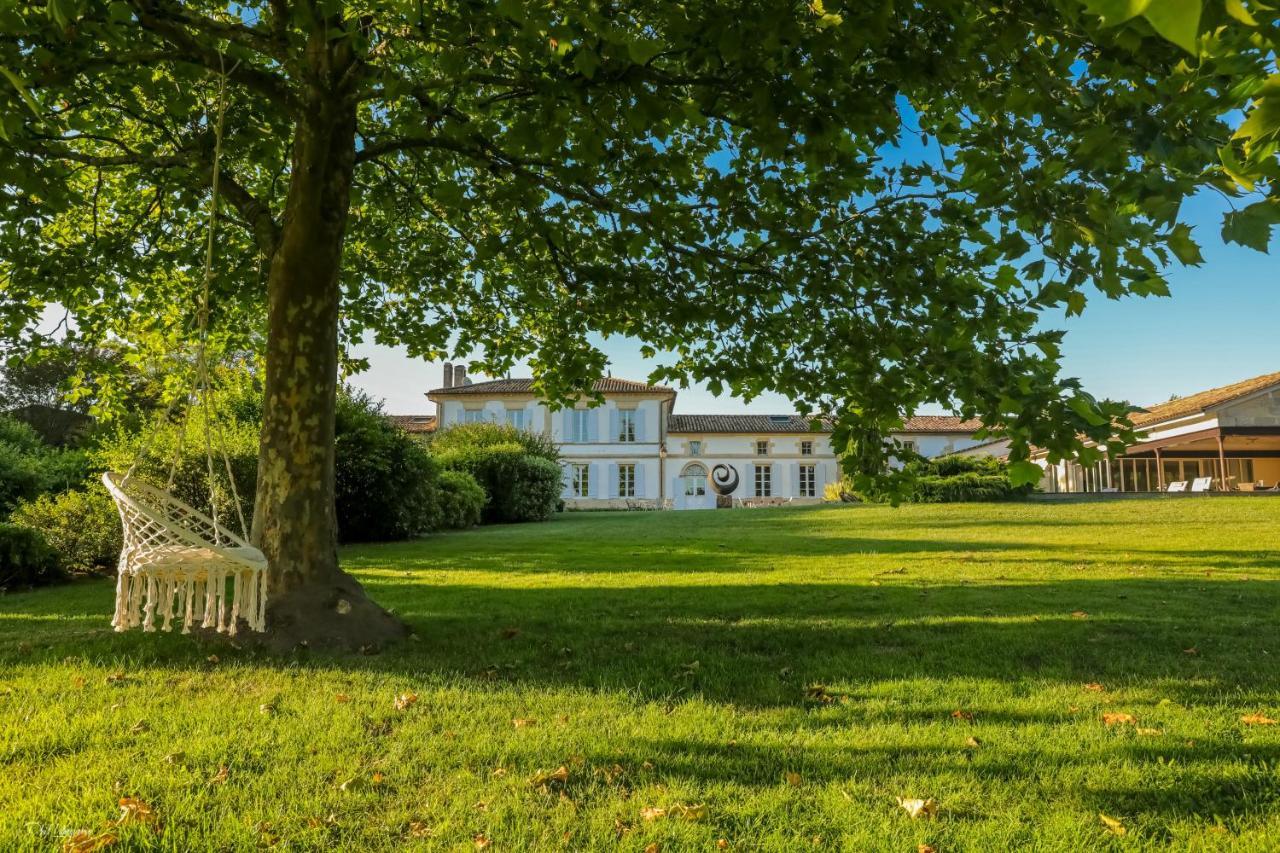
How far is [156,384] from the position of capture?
1095 cm

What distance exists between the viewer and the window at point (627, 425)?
120 feet

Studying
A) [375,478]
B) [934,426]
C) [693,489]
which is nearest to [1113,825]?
[375,478]

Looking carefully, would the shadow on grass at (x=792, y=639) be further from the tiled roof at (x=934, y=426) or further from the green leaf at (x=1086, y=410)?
the tiled roof at (x=934, y=426)

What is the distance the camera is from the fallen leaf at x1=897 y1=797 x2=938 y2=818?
7.73 ft

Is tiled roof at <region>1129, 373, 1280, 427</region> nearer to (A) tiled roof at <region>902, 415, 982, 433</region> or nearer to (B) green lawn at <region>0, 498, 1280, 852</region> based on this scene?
(A) tiled roof at <region>902, 415, 982, 433</region>

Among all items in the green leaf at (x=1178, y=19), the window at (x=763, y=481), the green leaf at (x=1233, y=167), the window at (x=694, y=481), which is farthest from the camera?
the window at (x=763, y=481)

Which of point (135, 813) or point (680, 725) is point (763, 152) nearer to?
point (680, 725)

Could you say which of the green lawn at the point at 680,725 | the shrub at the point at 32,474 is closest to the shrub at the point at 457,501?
the shrub at the point at 32,474

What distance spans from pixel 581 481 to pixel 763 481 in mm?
9646

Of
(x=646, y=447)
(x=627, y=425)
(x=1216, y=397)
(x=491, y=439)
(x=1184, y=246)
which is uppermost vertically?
(x=627, y=425)

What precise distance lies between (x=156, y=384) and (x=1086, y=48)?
11900 millimetres

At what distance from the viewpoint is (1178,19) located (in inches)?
29.4

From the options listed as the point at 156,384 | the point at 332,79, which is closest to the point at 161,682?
the point at 332,79

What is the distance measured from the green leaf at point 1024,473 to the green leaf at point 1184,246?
0.91m
